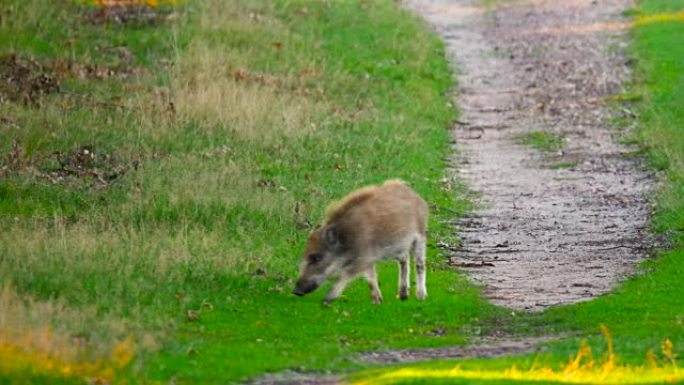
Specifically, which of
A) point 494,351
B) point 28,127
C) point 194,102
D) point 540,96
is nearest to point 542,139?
point 540,96

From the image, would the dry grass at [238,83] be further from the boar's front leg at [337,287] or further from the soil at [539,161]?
the boar's front leg at [337,287]

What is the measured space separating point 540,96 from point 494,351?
21867 millimetres

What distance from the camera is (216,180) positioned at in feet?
76.5

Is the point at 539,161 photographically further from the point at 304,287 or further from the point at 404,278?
the point at 304,287

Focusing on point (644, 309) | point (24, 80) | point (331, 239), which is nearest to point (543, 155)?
point (24, 80)

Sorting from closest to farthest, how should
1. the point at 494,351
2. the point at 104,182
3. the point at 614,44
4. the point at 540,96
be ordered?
the point at 494,351, the point at 104,182, the point at 540,96, the point at 614,44

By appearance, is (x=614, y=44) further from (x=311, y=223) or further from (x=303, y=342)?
(x=303, y=342)

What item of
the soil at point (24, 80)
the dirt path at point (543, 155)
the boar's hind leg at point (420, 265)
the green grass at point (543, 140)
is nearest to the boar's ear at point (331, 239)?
the boar's hind leg at point (420, 265)

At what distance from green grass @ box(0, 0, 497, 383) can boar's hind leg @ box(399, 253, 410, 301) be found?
0.33 m

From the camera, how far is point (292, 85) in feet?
109

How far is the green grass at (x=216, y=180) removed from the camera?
624 inches

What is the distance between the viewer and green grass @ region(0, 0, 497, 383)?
15859 mm

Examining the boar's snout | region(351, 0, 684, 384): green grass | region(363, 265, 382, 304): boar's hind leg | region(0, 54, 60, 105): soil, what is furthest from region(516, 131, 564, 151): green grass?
the boar's snout

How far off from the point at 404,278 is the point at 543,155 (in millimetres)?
12703
